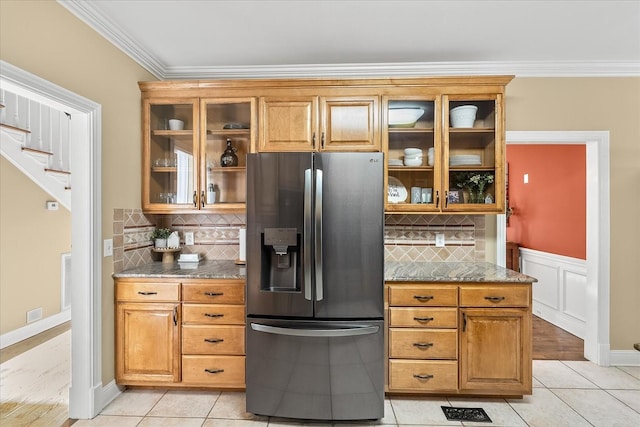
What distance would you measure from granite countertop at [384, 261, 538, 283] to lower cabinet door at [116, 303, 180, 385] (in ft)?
5.11

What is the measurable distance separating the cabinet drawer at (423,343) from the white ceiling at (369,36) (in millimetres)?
2091

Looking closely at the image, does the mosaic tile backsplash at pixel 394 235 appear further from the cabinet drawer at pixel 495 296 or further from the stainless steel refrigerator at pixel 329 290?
the stainless steel refrigerator at pixel 329 290

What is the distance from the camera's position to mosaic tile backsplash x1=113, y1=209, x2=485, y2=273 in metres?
2.95

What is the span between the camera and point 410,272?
2510 millimetres

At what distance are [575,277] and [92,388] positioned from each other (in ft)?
14.7

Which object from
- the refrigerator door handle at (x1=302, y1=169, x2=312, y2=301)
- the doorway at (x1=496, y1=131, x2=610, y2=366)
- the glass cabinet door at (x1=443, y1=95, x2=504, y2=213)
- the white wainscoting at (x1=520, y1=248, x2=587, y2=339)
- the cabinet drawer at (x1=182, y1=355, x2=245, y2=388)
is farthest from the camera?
the white wainscoting at (x1=520, y1=248, x2=587, y2=339)

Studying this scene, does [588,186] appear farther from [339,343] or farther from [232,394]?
[232,394]

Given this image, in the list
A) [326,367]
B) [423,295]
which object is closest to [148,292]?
[326,367]

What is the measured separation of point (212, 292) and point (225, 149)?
1.18 metres

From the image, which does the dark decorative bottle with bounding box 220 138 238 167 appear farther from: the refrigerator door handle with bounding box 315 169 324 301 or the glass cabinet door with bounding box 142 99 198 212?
the refrigerator door handle with bounding box 315 169 324 301

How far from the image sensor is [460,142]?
2.74 metres

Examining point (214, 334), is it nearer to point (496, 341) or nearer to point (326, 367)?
point (326, 367)

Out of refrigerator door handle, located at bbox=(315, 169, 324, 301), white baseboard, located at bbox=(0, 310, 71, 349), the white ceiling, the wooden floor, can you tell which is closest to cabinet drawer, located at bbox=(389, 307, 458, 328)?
refrigerator door handle, located at bbox=(315, 169, 324, 301)

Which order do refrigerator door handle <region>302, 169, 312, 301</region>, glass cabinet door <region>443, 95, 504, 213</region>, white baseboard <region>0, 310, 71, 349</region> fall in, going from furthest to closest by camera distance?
1. white baseboard <region>0, 310, 71, 349</region>
2. glass cabinet door <region>443, 95, 504, 213</region>
3. refrigerator door handle <region>302, 169, 312, 301</region>
